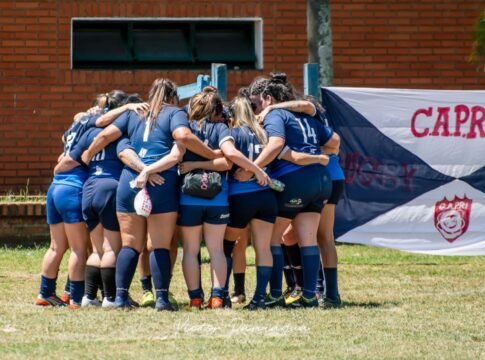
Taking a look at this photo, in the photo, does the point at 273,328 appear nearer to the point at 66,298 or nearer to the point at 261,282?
the point at 261,282

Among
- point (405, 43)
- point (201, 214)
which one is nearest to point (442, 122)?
point (405, 43)

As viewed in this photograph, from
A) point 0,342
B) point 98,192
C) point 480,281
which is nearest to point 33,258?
point 98,192

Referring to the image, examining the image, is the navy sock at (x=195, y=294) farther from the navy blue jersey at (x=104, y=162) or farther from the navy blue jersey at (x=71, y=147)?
the navy blue jersey at (x=71, y=147)

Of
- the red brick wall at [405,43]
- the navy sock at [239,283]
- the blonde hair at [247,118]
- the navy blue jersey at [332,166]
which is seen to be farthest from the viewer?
the red brick wall at [405,43]

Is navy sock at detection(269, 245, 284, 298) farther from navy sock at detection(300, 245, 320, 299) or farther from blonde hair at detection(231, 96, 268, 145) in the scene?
blonde hair at detection(231, 96, 268, 145)

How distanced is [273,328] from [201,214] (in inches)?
55.1

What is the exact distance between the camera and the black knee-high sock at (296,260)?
34.0 ft

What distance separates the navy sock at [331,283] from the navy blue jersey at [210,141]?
1154mm

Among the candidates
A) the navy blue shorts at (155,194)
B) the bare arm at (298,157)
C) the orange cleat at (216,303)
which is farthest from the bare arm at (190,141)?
the orange cleat at (216,303)

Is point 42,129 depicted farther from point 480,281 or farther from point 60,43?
point 480,281

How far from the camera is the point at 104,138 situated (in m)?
9.64

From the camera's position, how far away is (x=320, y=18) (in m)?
13.7

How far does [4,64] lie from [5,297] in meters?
5.94

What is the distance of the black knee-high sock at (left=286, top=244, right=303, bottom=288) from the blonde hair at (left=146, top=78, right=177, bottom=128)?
69.1 inches
